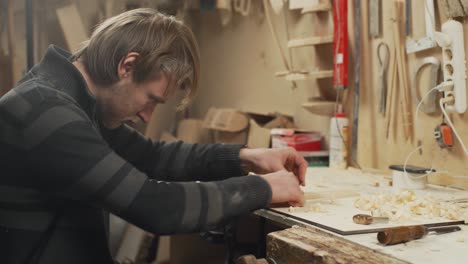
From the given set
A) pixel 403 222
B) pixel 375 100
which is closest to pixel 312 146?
pixel 375 100

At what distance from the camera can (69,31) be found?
9.26 ft

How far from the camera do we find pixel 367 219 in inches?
44.2

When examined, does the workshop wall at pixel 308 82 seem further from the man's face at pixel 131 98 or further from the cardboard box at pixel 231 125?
the man's face at pixel 131 98

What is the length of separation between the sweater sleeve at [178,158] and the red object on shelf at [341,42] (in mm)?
772

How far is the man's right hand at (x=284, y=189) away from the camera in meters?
1.22

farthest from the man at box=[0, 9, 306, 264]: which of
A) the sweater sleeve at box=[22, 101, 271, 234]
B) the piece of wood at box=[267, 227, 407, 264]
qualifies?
the piece of wood at box=[267, 227, 407, 264]

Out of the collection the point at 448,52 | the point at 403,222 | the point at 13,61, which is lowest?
the point at 403,222

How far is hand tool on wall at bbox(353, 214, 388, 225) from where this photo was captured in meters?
1.12

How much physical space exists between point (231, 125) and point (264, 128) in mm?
253

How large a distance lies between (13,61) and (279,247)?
2328 millimetres

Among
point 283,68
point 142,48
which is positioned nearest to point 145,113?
point 142,48

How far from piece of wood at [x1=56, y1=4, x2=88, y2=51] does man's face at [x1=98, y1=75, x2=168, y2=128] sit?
170cm

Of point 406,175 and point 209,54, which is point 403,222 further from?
point 209,54

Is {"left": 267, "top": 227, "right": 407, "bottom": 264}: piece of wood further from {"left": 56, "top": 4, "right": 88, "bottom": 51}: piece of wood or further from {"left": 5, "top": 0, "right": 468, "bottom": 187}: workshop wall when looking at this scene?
{"left": 56, "top": 4, "right": 88, "bottom": 51}: piece of wood
